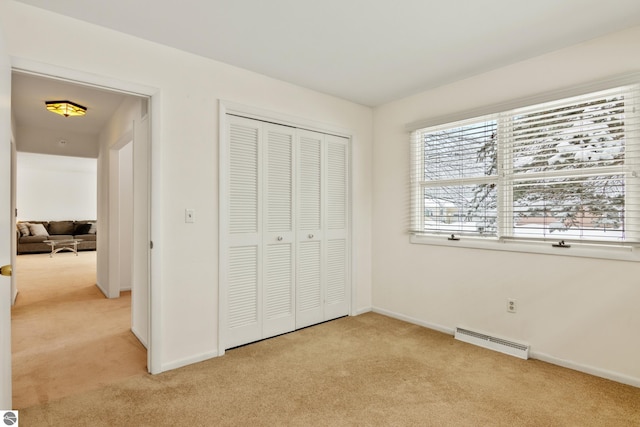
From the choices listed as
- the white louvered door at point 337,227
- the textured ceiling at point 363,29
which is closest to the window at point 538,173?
the textured ceiling at point 363,29

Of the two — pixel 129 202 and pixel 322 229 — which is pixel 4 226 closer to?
pixel 322 229

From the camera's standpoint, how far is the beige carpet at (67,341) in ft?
7.63

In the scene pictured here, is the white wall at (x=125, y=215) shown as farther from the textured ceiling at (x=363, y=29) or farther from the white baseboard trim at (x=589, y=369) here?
the white baseboard trim at (x=589, y=369)

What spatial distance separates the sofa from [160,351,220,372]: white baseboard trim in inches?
334

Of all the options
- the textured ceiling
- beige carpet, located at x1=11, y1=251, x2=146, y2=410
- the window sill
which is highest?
the textured ceiling

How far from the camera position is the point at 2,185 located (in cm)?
160

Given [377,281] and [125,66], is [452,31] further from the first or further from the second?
[377,281]

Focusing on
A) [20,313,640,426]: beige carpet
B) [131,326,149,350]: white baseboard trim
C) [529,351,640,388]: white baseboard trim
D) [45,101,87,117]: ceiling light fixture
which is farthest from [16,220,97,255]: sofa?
[529,351,640,388]: white baseboard trim

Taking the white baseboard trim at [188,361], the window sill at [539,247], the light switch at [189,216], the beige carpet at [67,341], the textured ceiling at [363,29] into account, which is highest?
the textured ceiling at [363,29]

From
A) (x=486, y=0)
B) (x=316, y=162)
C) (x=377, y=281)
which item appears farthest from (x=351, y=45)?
(x=377, y=281)

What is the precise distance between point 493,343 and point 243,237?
2.32 meters

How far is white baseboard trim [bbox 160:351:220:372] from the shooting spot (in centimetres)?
250

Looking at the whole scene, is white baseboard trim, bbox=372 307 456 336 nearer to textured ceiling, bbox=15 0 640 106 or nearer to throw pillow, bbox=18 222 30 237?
textured ceiling, bbox=15 0 640 106

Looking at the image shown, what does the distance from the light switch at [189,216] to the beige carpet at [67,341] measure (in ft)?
3.75
